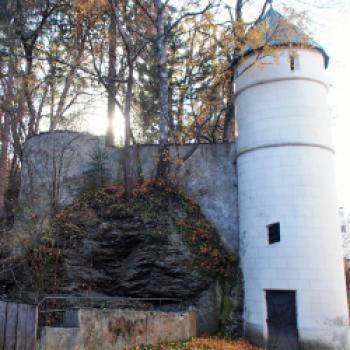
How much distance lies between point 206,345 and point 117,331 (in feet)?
8.99

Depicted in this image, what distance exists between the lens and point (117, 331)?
8.86 meters

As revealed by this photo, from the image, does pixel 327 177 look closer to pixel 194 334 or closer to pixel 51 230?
pixel 194 334

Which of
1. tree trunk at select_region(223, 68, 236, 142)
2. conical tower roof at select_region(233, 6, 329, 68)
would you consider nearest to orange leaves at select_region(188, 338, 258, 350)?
tree trunk at select_region(223, 68, 236, 142)

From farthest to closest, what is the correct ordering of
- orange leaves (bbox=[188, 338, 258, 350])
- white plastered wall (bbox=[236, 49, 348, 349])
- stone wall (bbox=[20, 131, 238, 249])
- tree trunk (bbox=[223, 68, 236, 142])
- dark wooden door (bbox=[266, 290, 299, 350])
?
tree trunk (bbox=[223, 68, 236, 142]) → stone wall (bbox=[20, 131, 238, 249]) → white plastered wall (bbox=[236, 49, 348, 349]) → dark wooden door (bbox=[266, 290, 299, 350]) → orange leaves (bbox=[188, 338, 258, 350])

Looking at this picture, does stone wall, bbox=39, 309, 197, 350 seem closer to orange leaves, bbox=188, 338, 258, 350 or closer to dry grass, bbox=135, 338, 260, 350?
dry grass, bbox=135, 338, 260, 350

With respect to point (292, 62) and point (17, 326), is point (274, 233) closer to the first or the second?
point (292, 62)

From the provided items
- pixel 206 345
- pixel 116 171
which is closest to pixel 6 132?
pixel 116 171

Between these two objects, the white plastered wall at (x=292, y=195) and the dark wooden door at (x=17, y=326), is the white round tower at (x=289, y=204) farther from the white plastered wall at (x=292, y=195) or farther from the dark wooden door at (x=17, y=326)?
the dark wooden door at (x=17, y=326)

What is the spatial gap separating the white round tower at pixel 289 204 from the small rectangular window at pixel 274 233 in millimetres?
29

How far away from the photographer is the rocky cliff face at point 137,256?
1225 centimetres

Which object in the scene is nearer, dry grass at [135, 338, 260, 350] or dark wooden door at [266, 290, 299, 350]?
dry grass at [135, 338, 260, 350]

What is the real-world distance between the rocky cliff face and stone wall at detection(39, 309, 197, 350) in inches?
58.4

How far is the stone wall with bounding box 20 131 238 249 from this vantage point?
14289 mm

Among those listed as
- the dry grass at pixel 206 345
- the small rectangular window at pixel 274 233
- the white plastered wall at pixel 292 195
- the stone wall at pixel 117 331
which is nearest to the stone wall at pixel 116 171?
the white plastered wall at pixel 292 195
